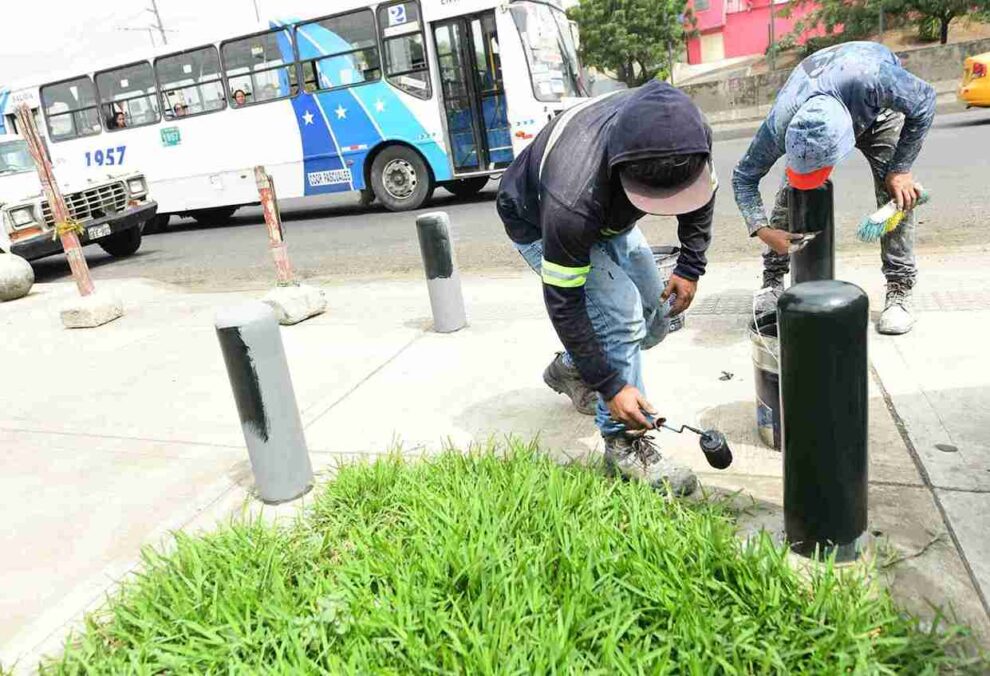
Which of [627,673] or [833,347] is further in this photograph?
[833,347]

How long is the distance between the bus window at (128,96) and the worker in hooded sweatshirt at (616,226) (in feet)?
42.0

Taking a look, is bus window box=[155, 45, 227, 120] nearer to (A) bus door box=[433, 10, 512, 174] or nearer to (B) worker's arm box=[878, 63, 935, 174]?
(A) bus door box=[433, 10, 512, 174]

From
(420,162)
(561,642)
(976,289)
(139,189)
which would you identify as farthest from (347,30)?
(561,642)

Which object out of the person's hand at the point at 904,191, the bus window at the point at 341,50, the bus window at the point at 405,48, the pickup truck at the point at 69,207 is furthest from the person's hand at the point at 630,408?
the bus window at the point at 341,50

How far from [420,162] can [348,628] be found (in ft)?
34.0

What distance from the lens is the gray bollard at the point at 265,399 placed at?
9.54ft

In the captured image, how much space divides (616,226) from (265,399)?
1467mm

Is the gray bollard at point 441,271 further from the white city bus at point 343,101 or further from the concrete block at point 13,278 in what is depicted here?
the white city bus at point 343,101

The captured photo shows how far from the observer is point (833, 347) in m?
2.03

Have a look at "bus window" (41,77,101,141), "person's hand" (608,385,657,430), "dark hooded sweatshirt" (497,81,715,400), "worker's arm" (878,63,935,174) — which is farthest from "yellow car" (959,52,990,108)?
"bus window" (41,77,101,141)

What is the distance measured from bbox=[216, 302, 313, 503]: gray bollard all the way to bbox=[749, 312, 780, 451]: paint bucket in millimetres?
1790

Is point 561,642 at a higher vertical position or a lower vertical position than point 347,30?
lower

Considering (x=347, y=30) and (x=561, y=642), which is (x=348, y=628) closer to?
(x=561, y=642)

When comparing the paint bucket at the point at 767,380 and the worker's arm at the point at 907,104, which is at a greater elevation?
the worker's arm at the point at 907,104
